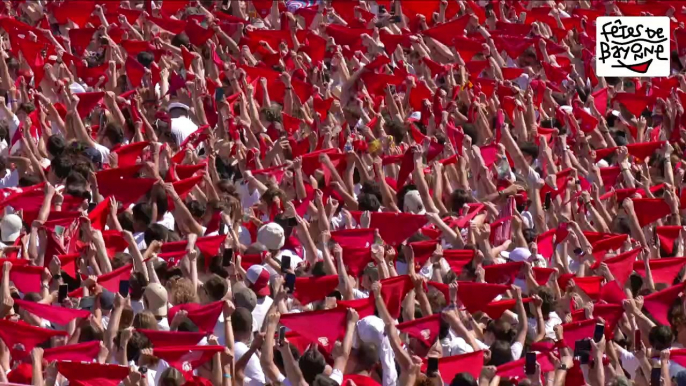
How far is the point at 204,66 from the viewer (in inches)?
669

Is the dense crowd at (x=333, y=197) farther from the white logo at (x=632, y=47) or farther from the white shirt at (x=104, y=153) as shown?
the white logo at (x=632, y=47)

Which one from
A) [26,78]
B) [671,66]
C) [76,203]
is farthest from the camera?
[671,66]

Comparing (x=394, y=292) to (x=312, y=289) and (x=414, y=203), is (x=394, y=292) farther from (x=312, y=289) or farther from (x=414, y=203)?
(x=414, y=203)

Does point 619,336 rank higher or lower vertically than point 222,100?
lower

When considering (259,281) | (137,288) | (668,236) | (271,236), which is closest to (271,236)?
(271,236)

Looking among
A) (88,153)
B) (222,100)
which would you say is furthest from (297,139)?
(88,153)

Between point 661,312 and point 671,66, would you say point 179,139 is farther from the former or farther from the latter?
point 671,66

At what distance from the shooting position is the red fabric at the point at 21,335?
10094mm

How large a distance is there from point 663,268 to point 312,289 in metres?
2.62

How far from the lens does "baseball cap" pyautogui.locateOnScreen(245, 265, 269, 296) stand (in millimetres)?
11250

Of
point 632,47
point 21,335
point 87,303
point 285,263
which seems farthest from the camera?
point 632,47

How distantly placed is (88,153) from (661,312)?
4.48 meters

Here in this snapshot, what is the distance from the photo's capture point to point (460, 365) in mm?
10289

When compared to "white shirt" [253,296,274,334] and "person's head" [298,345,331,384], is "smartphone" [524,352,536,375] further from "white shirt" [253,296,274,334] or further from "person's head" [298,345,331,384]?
"white shirt" [253,296,274,334]
